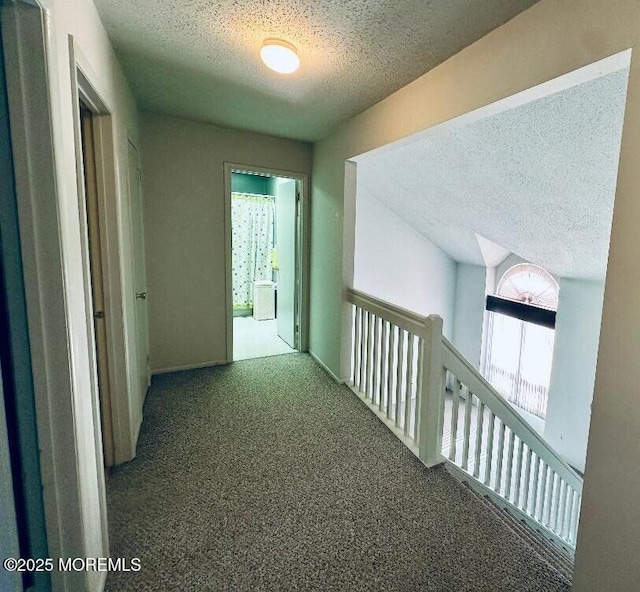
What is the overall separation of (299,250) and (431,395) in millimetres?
2176

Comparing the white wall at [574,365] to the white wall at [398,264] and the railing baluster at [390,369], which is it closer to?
the white wall at [398,264]

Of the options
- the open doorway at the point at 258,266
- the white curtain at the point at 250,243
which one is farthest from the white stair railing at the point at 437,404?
the white curtain at the point at 250,243

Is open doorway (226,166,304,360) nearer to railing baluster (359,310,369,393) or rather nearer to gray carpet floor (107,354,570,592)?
railing baluster (359,310,369,393)

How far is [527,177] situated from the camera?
269cm

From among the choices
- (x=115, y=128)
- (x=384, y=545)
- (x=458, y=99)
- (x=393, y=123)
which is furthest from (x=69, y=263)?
(x=393, y=123)

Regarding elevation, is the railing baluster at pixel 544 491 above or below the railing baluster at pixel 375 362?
below

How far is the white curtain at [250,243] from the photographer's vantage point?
568 cm

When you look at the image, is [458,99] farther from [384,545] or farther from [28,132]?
[384,545]

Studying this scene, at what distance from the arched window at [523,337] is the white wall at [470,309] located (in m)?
0.20

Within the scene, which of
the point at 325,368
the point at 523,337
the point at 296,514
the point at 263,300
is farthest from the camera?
the point at 263,300

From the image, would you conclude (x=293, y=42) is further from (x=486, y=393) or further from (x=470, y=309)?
(x=470, y=309)

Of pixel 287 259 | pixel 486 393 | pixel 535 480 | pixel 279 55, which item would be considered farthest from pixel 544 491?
pixel 279 55

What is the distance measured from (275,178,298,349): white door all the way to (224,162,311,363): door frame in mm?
124

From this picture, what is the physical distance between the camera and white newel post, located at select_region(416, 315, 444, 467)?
197cm
